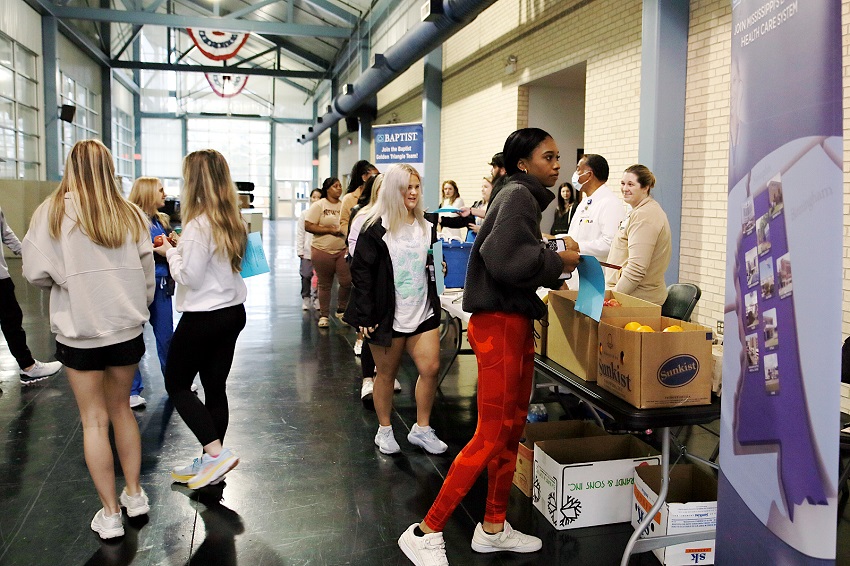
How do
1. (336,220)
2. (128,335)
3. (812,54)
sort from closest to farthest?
1. (812,54)
2. (128,335)
3. (336,220)

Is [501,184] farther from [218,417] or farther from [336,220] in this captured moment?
[336,220]

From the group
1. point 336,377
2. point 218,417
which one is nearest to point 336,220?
point 336,377

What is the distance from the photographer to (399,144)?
33.2ft

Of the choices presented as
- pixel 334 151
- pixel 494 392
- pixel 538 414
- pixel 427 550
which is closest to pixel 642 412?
pixel 494 392

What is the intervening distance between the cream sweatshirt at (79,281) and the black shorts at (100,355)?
0.03 metres

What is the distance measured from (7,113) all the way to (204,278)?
13.5 metres

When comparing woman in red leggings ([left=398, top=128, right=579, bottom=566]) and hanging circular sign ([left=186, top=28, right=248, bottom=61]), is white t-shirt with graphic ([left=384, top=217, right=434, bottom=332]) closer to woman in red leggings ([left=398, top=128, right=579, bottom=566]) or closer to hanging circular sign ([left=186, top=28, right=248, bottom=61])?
woman in red leggings ([left=398, top=128, right=579, bottom=566])

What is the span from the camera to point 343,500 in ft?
10.4

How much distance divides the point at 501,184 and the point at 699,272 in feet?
12.4

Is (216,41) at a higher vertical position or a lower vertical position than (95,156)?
higher

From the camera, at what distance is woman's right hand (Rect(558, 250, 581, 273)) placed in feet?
7.63

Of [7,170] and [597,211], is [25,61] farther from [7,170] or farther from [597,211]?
[597,211]

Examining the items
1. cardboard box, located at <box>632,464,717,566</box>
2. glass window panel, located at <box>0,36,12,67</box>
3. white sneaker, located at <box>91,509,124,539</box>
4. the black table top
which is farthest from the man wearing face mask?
glass window panel, located at <box>0,36,12,67</box>

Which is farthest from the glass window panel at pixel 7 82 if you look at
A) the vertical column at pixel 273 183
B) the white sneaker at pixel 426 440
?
the vertical column at pixel 273 183
